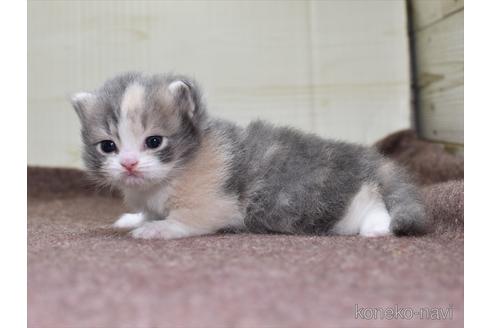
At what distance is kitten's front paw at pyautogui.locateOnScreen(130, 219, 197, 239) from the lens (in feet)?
4.78

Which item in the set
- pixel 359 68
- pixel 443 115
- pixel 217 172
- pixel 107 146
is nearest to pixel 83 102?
pixel 107 146

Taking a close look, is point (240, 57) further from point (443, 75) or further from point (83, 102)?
point (443, 75)

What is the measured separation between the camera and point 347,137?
186 cm

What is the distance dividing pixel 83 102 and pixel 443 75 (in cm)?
113

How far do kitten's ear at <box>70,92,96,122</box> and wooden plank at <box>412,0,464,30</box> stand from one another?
3.04 ft

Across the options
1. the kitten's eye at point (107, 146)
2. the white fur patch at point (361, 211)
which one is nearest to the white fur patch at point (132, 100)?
the kitten's eye at point (107, 146)

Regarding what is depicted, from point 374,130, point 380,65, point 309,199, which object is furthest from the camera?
point 374,130

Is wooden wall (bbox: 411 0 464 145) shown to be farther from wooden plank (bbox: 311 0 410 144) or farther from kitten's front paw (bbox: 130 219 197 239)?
kitten's front paw (bbox: 130 219 197 239)
